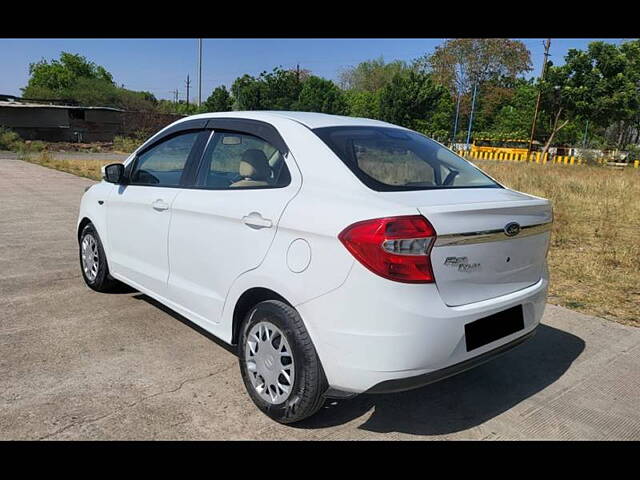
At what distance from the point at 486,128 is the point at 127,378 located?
62.6 m

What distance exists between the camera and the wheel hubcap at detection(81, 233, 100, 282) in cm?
458

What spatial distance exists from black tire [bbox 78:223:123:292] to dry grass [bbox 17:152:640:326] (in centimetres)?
426

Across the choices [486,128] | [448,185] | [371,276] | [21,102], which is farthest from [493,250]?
[486,128]

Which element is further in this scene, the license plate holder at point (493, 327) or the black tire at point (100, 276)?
the black tire at point (100, 276)

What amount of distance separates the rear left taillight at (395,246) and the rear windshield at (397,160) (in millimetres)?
329

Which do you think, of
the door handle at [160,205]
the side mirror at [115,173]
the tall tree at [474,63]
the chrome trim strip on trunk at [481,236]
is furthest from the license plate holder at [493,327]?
the tall tree at [474,63]

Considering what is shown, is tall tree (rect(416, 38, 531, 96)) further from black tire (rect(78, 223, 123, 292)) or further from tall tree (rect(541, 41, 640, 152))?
black tire (rect(78, 223, 123, 292))

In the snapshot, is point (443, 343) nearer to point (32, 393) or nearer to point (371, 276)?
point (371, 276)

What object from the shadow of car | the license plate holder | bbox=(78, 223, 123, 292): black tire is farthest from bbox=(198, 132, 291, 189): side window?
bbox=(78, 223, 123, 292): black tire

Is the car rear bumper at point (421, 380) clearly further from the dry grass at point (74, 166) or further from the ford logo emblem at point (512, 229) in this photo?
the dry grass at point (74, 166)

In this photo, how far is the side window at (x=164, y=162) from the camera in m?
3.55

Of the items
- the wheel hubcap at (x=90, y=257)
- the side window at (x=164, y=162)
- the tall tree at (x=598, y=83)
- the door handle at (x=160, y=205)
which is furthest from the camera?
the tall tree at (x=598, y=83)
